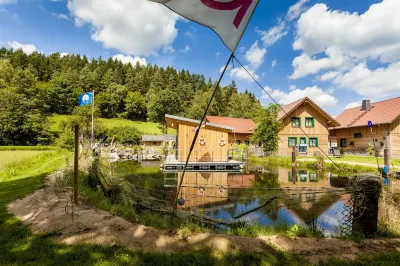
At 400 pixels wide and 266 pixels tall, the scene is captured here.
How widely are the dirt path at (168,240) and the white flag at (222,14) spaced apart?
3.17 m

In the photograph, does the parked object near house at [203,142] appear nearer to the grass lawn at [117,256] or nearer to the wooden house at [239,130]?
the wooden house at [239,130]

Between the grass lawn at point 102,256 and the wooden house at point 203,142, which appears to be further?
the wooden house at point 203,142

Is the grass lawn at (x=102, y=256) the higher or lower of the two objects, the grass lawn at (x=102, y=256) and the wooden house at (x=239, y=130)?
the lower

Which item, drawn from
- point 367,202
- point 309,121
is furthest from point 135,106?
point 367,202

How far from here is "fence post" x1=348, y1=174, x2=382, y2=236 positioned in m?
4.38

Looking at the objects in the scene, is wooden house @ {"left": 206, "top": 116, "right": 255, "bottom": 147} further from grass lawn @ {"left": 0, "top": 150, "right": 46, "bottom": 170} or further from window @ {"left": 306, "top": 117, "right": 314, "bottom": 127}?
grass lawn @ {"left": 0, "top": 150, "right": 46, "bottom": 170}

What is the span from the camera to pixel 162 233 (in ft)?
14.3

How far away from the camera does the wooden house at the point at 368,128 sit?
77.3 ft

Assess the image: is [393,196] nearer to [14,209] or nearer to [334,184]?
[334,184]

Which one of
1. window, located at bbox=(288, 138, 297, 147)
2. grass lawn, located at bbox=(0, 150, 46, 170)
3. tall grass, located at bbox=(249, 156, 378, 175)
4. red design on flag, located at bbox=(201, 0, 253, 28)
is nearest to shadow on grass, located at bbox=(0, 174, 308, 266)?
red design on flag, located at bbox=(201, 0, 253, 28)

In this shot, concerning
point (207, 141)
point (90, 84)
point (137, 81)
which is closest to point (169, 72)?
point (137, 81)

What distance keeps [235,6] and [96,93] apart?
77418 mm

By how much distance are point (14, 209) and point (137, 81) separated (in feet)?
254

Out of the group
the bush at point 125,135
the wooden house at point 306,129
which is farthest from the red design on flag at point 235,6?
the bush at point 125,135
